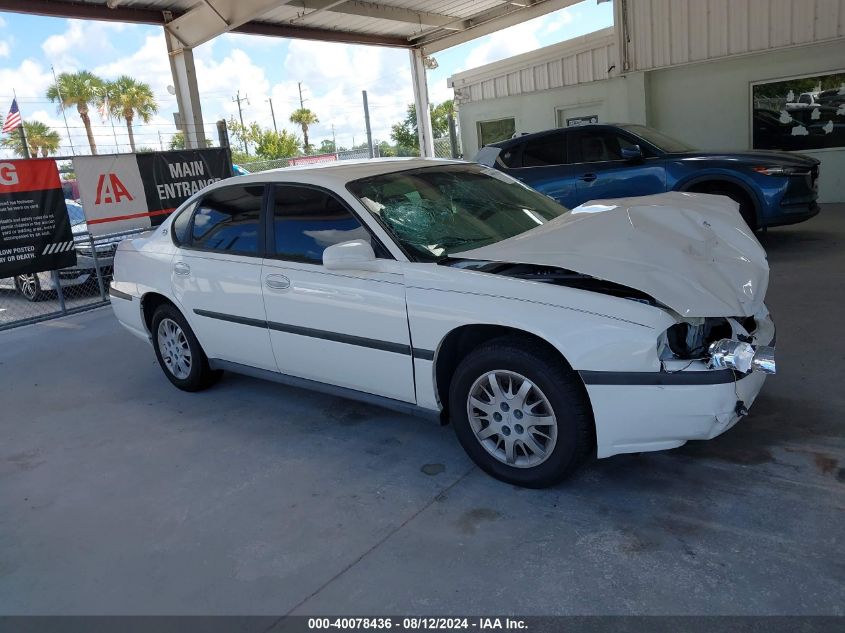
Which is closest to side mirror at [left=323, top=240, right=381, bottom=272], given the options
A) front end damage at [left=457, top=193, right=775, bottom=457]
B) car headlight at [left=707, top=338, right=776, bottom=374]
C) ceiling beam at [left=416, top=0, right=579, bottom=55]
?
front end damage at [left=457, top=193, right=775, bottom=457]

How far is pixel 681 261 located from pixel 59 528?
3329mm

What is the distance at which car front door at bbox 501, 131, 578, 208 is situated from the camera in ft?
28.5

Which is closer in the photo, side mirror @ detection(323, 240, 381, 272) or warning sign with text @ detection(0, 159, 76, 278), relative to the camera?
side mirror @ detection(323, 240, 381, 272)

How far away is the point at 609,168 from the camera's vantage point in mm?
8352

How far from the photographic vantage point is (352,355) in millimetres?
3652

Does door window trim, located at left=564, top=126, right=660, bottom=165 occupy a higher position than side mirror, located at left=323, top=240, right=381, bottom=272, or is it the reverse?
door window trim, located at left=564, top=126, right=660, bottom=165

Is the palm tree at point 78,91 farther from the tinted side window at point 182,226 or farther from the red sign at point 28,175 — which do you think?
the tinted side window at point 182,226

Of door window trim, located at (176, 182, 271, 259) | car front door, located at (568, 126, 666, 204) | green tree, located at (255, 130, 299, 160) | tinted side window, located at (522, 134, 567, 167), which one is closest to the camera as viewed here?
door window trim, located at (176, 182, 271, 259)

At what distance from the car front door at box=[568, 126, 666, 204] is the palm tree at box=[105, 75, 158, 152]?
37.1 metres

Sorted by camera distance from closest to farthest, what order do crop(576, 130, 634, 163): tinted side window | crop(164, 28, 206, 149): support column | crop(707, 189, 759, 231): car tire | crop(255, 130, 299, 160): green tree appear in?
crop(707, 189, 759, 231): car tire, crop(576, 130, 634, 163): tinted side window, crop(164, 28, 206, 149): support column, crop(255, 130, 299, 160): green tree

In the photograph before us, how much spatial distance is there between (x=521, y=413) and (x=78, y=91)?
42659mm

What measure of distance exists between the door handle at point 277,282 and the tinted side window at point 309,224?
13 cm

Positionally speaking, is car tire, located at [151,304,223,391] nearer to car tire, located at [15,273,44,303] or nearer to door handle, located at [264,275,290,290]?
door handle, located at [264,275,290,290]

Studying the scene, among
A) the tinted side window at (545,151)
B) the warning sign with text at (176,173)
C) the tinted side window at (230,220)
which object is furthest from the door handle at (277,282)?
the tinted side window at (545,151)
